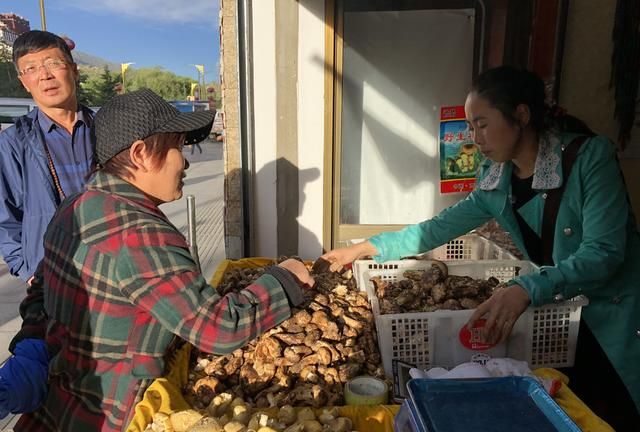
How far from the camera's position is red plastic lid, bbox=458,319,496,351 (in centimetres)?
179

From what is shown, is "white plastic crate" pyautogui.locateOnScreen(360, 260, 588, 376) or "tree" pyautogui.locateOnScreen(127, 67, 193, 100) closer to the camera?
"white plastic crate" pyautogui.locateOnScreen(360, 260, 588, 376)

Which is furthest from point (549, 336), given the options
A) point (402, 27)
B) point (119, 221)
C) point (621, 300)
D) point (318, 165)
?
point (402, 27)

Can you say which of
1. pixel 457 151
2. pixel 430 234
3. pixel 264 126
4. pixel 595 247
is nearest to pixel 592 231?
pixel 595 247

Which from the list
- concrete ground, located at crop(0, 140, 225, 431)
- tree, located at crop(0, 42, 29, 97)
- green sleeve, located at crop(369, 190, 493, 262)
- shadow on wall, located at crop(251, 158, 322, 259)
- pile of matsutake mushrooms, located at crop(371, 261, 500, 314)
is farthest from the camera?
tree, located at crop(0, 42, 29, 97)

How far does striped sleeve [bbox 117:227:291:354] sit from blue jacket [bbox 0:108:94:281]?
1577 millimetres

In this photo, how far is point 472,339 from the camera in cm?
181

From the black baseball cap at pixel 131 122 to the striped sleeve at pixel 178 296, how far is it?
11.5 inches

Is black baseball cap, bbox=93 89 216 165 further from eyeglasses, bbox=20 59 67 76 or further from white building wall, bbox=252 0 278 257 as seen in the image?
white building wall, bbox=252 0 278 257

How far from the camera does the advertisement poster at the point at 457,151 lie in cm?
410

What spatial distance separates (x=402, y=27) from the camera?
4059 mm

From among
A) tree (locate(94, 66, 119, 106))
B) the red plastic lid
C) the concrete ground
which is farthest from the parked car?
tree (locate(94, 66, 119, 106))

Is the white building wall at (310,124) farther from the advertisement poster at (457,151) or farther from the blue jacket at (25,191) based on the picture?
the blue jacket at (25,191)

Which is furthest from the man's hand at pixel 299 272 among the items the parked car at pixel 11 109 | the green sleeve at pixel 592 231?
Result: the parked car at pixel 11 109

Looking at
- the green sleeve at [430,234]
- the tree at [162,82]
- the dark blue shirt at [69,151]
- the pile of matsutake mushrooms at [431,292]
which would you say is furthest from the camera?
the tree at [162,82]
